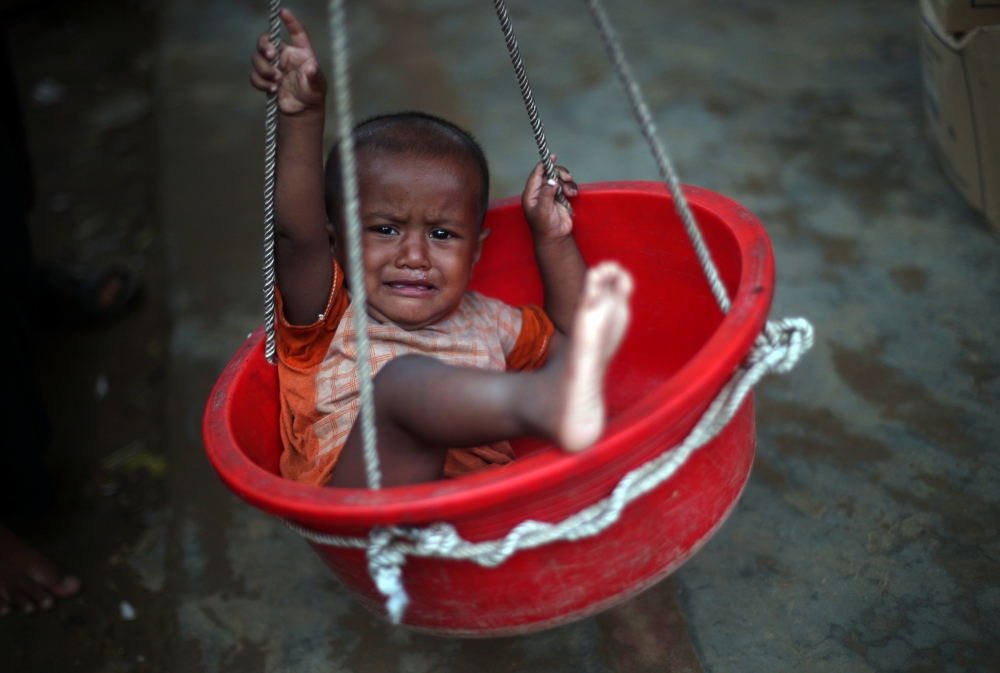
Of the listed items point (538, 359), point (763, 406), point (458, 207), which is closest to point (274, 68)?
point (458, 207)

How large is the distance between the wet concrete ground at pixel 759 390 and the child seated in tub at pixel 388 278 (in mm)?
472

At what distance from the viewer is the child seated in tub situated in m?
1.32

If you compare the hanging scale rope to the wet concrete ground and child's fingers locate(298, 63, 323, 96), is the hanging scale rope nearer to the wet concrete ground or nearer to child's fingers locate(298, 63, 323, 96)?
child's fingers locate(298, 63, 323, 96)

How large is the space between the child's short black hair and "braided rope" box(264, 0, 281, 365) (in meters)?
0.28

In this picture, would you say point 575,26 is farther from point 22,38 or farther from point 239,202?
point 22,38

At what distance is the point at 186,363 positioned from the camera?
7.91 feet

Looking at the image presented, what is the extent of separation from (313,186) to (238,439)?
1.52 ft

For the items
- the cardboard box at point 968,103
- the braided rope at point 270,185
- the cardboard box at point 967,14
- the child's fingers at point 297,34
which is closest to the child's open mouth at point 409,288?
the braided rope at point 270,185

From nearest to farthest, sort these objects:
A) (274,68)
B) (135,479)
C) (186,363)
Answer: (274,68), (135,479), (186,363)

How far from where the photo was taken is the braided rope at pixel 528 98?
1314 mm

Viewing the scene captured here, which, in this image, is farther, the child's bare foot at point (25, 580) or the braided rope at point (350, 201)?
the child's bare foot at point (25, 580)

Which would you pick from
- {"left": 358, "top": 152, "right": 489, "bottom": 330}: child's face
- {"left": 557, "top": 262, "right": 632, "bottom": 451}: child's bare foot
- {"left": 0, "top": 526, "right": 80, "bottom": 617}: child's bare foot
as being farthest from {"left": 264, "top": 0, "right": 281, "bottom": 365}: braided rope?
{"left": 0, "top": 526, "right": 80, "bottom": 617}: child's bare foot

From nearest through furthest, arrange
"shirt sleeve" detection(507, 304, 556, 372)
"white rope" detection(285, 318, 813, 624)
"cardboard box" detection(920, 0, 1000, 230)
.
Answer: "white rope" detection(285, 318, 813, 624) < "shirt sleeve" detection(507, 304, 556, 372) < "cardboard box" detection(920, 0, 1000, 230)

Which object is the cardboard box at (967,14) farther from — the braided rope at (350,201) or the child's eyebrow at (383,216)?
the braided rope at (350,201)
